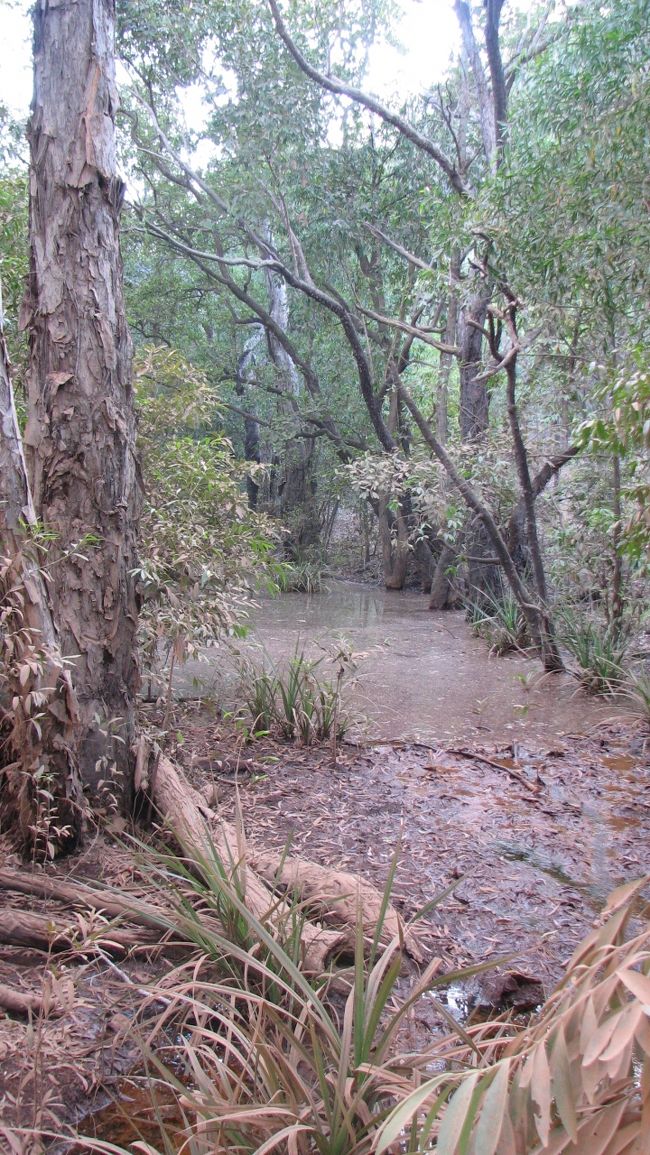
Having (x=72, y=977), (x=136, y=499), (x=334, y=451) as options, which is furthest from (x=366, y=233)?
(x=72, y=977)

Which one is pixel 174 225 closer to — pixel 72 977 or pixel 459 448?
pixel 459 448

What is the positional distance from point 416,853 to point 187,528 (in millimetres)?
2312

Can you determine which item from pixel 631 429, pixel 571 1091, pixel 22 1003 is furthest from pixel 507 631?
pixel 571 1091

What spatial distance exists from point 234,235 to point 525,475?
9.13m

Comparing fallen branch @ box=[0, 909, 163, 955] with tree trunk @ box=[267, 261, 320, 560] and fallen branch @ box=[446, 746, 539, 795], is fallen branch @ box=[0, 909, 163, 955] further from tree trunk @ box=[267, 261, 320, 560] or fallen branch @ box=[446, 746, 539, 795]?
tree trunk @ box=[267, 261, 320, 560]

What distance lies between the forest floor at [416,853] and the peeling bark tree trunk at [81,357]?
2.70 ft

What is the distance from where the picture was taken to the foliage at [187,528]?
452 cm

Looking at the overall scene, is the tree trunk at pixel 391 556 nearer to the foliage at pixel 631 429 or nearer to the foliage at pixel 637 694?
the foliage at pixel 637 694

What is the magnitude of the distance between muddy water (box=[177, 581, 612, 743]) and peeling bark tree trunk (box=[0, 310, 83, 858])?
8.22ft

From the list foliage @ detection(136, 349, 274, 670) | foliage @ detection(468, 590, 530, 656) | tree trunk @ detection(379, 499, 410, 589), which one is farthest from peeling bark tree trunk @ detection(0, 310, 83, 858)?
tree trunk @ detection(379, 499, 410, 589)

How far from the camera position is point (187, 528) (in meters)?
4.75

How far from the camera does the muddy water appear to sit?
573cm

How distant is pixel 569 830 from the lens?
3.88 meters

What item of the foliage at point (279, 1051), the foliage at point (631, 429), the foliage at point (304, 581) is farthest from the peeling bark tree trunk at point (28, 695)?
the foliage at point (304, 581)
